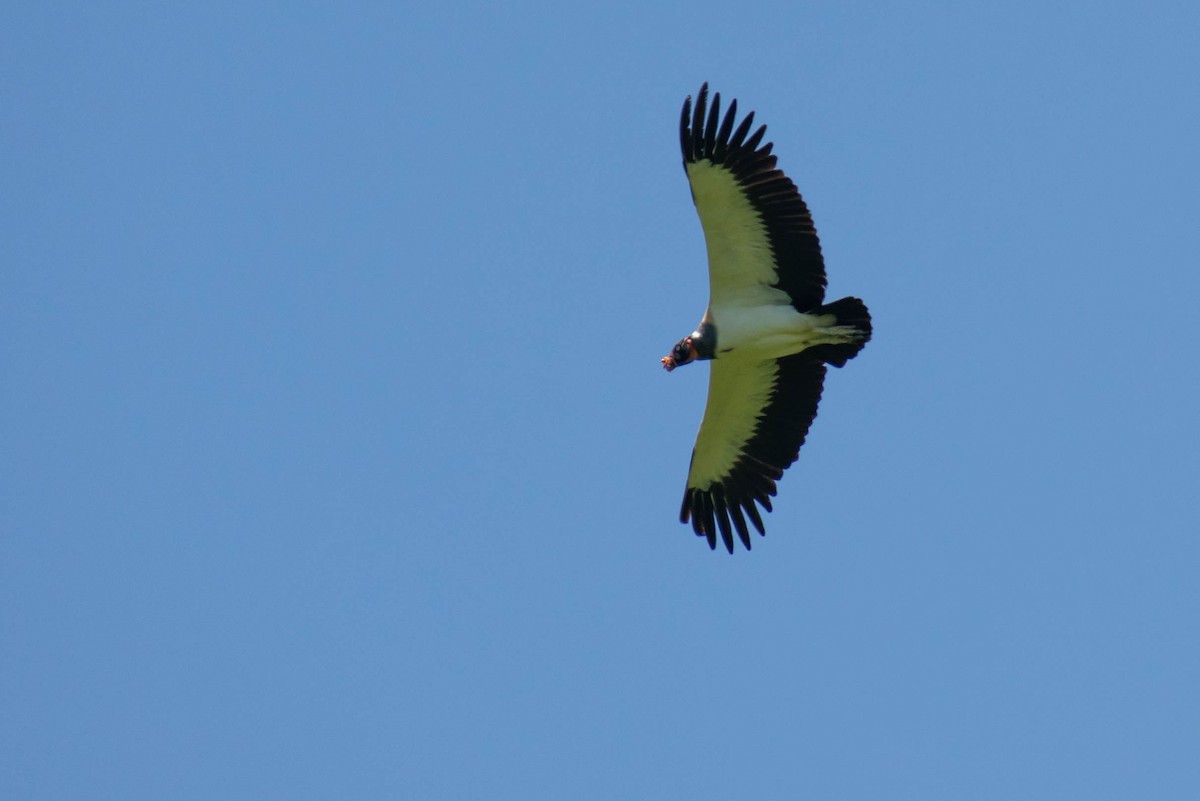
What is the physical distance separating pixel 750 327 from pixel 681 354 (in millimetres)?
914

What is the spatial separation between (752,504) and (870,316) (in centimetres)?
308

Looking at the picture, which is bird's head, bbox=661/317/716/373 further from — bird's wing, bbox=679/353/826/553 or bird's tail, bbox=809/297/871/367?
bird's tail, bbox=809/297/871/367

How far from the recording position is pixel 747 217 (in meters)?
20.0

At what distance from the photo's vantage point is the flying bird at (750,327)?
1973 centimetres

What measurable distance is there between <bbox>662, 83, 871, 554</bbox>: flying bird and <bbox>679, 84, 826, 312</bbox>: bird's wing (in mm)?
11

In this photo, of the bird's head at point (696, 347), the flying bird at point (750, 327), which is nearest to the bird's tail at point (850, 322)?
the flying bird at point (750, 327)

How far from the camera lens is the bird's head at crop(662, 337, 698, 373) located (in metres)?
20.8

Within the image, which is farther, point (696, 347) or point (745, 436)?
point (745, 436)

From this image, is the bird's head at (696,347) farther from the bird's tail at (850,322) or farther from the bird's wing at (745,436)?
the bird's tail at (850,322)

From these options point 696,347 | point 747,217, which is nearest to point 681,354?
point 696,347

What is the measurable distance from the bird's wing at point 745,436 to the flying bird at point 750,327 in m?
0.01

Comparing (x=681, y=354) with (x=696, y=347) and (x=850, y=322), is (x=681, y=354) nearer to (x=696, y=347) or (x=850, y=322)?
(x=696, y=347)

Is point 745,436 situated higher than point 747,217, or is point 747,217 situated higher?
point 747,217

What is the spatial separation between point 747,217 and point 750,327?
4.45 ft
